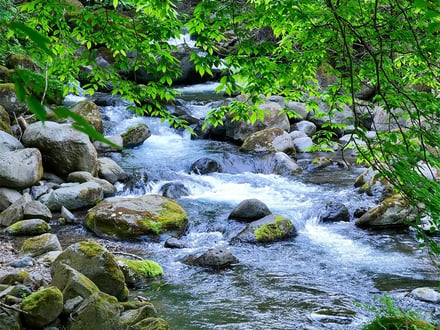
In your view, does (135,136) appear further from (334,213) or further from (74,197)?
(334,213)

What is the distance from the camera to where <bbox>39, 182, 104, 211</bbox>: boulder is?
983cm

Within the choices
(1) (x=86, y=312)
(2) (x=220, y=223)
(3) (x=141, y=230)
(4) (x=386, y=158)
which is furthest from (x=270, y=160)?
(4) (x=386, y=158)

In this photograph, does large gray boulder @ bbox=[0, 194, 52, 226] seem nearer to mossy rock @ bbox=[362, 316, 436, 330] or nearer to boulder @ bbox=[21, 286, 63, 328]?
boulder @ bbox=[21, 286, 63, 328]

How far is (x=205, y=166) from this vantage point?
41.9ft

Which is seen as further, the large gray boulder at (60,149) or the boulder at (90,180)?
the large gray boulder at (60,149)

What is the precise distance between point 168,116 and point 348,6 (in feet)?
5.43

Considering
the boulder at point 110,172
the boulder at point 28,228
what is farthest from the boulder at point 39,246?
the boulder at point 110,172

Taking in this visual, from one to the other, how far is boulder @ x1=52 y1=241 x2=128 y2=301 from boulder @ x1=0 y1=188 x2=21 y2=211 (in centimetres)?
427

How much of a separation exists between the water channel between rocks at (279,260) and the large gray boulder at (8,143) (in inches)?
104

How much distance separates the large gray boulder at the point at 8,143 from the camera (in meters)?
10.6

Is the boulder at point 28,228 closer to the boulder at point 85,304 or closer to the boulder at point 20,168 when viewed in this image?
the boulder at point 20,168

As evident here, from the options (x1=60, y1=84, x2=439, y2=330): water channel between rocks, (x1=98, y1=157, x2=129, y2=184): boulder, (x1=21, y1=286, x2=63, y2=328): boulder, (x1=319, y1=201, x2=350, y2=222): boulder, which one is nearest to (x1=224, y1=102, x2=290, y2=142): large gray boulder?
(x1=60, y1=84, x2=439, y2=330): water channel between rocks

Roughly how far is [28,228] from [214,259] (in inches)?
140

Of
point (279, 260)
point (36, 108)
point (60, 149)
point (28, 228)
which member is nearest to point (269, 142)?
point (60, 149)
